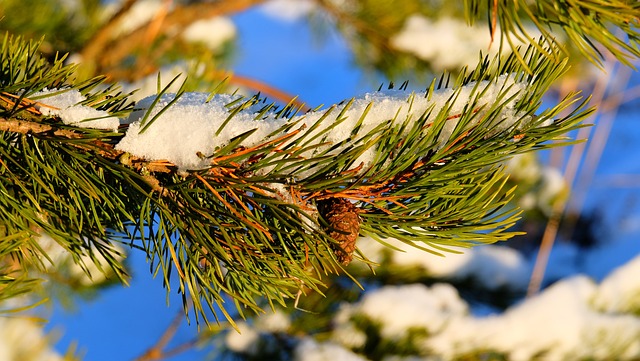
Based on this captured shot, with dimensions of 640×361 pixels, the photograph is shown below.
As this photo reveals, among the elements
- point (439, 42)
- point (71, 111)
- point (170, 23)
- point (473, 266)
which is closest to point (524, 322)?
point (473, 266)

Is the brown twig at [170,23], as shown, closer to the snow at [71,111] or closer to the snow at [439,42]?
the snow at [439,42]

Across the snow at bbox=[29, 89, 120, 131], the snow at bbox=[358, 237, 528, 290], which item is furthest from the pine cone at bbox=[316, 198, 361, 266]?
the snow at bbox=[358, 237, 528, 290]

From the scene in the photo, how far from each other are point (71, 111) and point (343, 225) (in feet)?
0.44

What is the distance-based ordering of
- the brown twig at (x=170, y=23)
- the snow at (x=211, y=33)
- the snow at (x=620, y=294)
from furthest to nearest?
the snow at (x=211, y=33)
the snow at (x=620, y=294)
the brown twig at (x=170, y=23)

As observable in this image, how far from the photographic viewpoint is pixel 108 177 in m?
0.32

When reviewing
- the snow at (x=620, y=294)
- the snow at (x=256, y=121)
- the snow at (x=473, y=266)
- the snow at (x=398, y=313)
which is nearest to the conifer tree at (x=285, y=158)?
the snow at (x=256, y=121)

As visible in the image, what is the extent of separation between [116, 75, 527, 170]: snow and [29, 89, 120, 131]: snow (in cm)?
1

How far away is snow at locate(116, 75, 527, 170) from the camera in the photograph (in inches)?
11.3

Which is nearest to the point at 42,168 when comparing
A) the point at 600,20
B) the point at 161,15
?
the point at 600,20

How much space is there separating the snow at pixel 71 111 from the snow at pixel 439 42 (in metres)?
0.80

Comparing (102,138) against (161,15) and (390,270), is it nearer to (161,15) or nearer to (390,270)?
(161,15)

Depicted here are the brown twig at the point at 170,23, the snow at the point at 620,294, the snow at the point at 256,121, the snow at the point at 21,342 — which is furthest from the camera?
the snow at the point at 620,294

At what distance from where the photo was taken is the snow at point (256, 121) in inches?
11.3

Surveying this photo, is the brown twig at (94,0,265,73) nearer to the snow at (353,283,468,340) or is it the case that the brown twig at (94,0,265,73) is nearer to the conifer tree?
the snow at (353,283,468,340)
